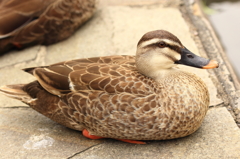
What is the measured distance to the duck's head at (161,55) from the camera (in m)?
3.28

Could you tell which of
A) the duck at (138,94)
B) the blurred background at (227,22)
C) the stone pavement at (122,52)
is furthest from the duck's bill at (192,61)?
the blurred background at (227,22)

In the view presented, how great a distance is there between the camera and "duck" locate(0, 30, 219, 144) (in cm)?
323

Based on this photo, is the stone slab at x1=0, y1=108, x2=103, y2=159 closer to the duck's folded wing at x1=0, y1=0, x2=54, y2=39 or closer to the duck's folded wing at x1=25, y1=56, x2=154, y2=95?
the duck's folded wing at x1=25, y1=56, x2=154, y2=95

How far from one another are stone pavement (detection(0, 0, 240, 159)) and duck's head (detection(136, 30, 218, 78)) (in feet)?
2.09

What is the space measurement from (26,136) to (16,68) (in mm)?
1565

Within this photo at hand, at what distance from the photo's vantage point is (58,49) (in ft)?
17.8

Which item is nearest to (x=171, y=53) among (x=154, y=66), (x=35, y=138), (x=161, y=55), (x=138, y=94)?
(x=161, y=55)

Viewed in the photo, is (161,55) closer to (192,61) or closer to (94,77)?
(192,61)

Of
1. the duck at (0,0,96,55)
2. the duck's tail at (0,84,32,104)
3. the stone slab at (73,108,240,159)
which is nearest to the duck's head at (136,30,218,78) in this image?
the stone slab at (73,108,240,159)

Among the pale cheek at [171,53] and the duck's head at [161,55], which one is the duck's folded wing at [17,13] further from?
the pale cheek at [171,53]

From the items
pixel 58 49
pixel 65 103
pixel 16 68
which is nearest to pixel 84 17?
pixel 58 49

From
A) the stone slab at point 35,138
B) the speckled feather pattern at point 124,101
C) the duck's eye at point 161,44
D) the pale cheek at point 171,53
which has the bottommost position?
the stone slab at point 35,138

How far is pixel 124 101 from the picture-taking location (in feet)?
10.6

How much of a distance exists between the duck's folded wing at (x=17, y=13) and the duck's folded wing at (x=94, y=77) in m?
1.75
